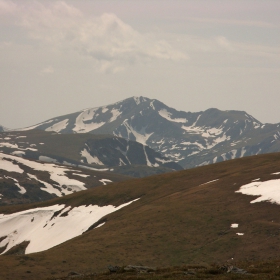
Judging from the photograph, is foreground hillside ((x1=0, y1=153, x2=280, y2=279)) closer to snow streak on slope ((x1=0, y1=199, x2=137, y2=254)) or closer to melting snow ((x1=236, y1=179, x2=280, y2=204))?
melting snow ((x1=236, y1=179, x2=280, y2=204))

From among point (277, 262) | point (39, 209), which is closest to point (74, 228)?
point (39, 209)

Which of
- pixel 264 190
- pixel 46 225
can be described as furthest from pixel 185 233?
pixel 46 225

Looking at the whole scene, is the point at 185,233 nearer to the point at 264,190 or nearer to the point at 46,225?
the point at 264,190

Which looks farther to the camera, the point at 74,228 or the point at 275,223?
the point at 74,228

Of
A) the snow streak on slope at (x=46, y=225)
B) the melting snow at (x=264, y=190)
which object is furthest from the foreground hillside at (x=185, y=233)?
the snow streak on slope at (x=46, y=225)

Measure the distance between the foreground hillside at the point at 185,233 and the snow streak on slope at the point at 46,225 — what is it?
3703mm

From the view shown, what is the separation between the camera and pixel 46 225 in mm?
122688

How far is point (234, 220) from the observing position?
255ft

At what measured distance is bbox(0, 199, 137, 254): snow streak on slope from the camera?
111 metres

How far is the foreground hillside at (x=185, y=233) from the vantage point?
65.4 metres

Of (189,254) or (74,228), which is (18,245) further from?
(189,254)

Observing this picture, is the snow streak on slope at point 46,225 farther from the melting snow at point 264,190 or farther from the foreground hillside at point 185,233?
the melting snow at point 264,190

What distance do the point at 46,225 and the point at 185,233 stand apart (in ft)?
181

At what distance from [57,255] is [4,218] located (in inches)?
2888
